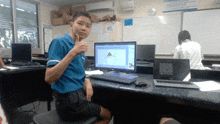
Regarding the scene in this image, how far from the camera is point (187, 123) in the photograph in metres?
0.96

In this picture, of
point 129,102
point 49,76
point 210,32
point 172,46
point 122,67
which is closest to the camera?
point 49,76

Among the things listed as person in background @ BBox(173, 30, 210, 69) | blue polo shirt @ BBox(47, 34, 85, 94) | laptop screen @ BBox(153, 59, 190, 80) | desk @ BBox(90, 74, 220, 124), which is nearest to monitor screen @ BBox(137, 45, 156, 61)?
person in background @ BBox(173, 30, 210, 69)

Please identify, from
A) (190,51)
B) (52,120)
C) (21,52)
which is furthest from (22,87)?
(190,51)

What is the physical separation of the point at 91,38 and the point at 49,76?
3.72 meters

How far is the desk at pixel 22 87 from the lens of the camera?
2.04 meters

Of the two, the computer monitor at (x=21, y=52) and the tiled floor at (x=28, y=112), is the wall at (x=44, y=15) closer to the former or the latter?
the computer monitor at (x=21, y=52)

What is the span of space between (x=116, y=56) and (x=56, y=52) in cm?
68

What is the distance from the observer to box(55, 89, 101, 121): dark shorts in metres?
0.88

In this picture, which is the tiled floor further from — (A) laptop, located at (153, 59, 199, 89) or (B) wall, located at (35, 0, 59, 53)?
(B) wall, located at (35, 0, 59, 53)

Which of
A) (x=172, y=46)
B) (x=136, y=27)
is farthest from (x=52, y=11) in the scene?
(x=172, y=46)

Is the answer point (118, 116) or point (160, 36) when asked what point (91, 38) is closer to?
point (160, 36)

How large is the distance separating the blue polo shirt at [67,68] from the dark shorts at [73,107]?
0.15 ft

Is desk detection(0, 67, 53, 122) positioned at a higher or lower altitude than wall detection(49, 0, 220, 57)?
lower

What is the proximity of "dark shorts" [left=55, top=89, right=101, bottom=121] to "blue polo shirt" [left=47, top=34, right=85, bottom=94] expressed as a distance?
0.04 metres
